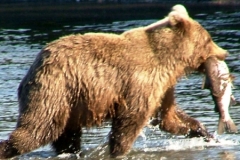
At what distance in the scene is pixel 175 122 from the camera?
9133 millimetres

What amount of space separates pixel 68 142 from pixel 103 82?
94cm

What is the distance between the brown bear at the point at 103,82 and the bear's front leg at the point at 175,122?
40 centimetres

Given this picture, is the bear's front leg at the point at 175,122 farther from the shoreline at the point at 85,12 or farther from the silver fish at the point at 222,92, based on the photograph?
the shoreline at the point at 85,12

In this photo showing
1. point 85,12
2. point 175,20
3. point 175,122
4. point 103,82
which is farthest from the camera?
point 85,12

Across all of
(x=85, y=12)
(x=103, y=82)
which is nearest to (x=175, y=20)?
(x=103, y=82)

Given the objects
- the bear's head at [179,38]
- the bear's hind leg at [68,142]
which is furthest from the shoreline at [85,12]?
the bear's head at [179,38]

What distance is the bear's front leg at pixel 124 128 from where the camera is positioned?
8344 millimetres

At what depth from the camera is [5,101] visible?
1219 centimetres

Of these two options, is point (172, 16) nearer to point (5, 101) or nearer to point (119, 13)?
point (5, 101)

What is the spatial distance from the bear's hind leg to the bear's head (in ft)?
4.03

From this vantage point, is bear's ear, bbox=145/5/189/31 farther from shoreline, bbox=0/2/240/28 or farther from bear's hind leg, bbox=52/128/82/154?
shoreline, bbox=0/2/240/28

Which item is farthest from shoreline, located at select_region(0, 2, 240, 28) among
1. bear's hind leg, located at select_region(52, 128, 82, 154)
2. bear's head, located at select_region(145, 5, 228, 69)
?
bear's head, located at select_region(145, 5, 228, 69)

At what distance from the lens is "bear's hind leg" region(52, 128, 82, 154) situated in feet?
28.7

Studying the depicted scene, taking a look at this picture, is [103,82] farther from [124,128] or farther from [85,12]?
[85,12]
